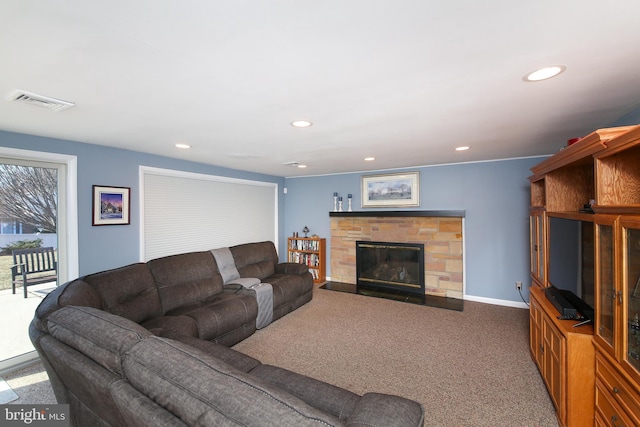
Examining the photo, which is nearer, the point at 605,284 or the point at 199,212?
the point at 605,284

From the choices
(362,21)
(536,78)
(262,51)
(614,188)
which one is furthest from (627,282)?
(262,51)

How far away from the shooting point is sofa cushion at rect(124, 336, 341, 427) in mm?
809

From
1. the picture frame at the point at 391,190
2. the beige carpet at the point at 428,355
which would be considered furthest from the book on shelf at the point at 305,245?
the beige carpet at the point at 428,355

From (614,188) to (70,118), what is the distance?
3789 millimetres

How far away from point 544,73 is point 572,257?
65.5 inches

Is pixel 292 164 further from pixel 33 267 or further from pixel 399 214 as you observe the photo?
pixel 33 267

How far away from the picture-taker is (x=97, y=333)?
128 centimetres

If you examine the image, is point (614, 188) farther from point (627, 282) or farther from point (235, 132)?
point (235, 132)

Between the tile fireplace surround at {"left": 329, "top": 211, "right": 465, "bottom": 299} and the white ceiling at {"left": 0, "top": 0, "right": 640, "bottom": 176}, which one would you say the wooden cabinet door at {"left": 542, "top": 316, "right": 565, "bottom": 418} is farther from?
the tile fireplace surround at {"left": 329, "top": 211, "right": 465, "bottom": 299}

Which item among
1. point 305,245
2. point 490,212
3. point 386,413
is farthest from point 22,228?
point 490,212

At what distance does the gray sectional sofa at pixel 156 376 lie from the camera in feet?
2.88

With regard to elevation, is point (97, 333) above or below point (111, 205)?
below

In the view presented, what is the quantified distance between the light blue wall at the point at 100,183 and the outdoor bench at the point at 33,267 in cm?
29

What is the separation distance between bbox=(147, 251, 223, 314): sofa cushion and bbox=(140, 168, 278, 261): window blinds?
2.01 feet
